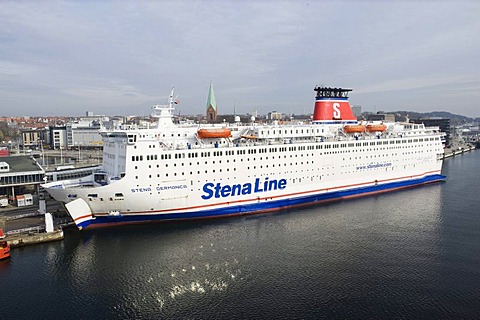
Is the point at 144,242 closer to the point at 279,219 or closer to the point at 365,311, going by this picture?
the point at 279,219

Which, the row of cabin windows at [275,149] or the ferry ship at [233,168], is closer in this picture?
the ferry ship at [233,168]

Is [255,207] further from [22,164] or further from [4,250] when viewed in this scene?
[22,164]

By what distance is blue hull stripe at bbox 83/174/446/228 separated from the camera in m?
19.8

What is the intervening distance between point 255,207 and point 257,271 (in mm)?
8004

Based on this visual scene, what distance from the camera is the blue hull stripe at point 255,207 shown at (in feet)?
64.9

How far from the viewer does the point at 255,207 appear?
23.0 m

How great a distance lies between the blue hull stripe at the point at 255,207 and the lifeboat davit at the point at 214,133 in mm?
4463

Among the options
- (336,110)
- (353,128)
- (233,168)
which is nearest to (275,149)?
(233,168)

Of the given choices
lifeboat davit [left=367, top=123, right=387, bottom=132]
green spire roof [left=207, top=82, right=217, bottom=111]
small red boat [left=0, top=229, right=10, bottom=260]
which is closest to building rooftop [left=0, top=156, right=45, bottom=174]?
small red boat [left=0, top=229, right=10, bottom=260]

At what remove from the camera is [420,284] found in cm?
1392

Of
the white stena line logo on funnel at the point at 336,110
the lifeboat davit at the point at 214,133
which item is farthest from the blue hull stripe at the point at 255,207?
the white stena line logo on funnel at the point at 336,110

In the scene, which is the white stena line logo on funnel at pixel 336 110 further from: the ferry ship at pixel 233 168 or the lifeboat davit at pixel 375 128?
the lifeboat davit at pixel 375 128

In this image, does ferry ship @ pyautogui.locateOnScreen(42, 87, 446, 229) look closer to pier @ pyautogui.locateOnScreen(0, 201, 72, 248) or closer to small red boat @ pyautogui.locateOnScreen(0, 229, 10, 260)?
pier @ pyautogui.locateOnScreen(0, 201, 72, 248)

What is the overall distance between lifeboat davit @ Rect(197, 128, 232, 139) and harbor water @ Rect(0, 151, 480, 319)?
5.19 m
